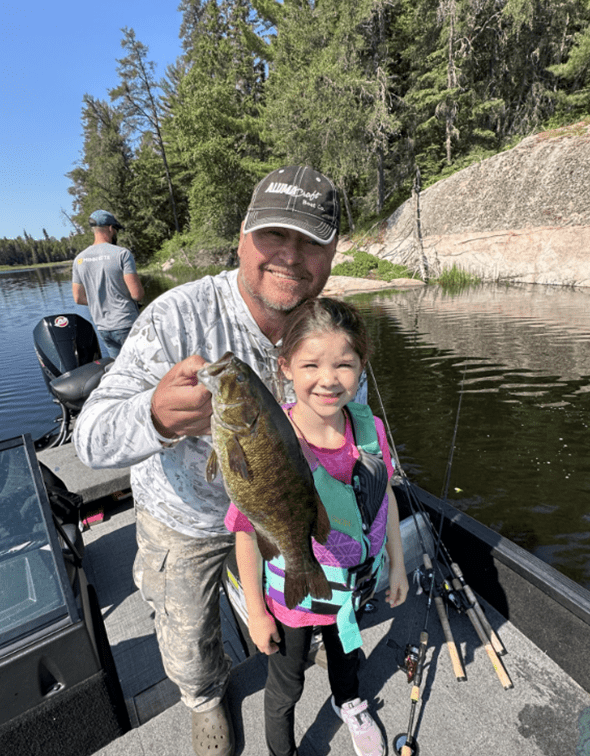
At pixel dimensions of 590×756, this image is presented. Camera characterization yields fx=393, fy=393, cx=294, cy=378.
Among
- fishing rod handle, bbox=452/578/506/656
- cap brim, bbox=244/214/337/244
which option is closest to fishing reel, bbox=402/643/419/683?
fishing rod handle, bbox=452/578/506/656

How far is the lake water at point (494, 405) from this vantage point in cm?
591

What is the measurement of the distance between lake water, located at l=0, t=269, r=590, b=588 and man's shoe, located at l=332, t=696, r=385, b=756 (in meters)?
3.00

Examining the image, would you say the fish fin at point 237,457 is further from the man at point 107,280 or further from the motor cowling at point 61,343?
the motor cowling at point 61,343

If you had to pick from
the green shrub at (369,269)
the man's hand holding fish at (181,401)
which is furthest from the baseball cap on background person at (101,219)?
the green shrub at (369,269)

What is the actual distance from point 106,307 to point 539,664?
707 cm

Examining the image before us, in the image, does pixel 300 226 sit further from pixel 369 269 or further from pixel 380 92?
pixel 380 92

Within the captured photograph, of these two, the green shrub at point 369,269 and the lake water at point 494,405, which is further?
the green shrub at point 369,269

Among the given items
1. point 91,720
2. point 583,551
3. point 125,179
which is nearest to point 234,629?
point 91,720

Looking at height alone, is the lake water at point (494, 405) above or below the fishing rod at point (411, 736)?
below

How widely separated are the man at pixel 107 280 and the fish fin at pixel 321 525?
585 cm

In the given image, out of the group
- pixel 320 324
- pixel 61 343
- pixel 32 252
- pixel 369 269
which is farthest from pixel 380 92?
pixel 32 252

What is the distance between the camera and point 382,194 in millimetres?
30375

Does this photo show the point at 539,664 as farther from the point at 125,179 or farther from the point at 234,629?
the point at 125,179

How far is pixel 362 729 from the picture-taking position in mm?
2234
